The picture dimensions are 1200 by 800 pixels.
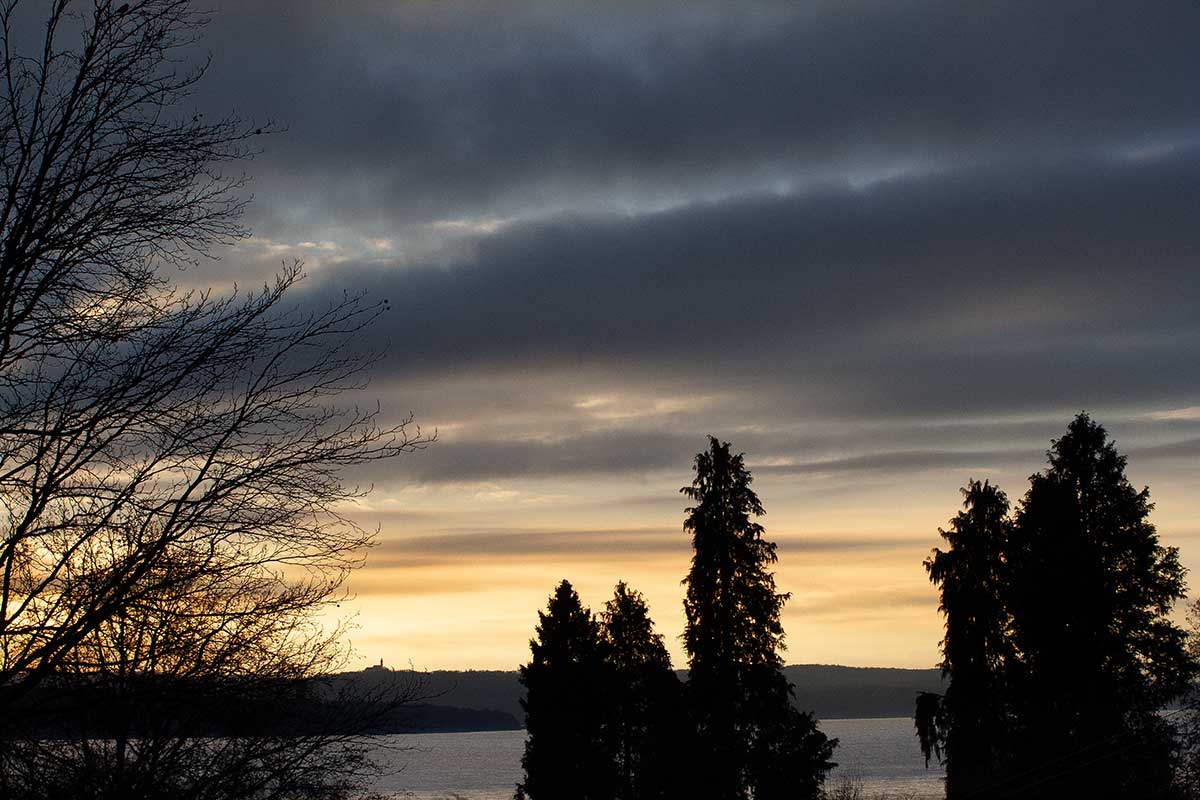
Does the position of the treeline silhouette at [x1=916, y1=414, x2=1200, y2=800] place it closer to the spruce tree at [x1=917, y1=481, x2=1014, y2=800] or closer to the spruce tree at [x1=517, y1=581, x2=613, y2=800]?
the spruce tree at [x1=917, y1=481, x2=1014, y2=800]

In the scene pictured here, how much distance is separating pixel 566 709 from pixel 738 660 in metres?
9.92

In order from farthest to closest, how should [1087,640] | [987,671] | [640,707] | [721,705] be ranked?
[640,707] → [987,671] → [721,705] → [1087,640]

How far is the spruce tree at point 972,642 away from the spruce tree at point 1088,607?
13.7ft

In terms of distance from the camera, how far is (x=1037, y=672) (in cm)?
3606

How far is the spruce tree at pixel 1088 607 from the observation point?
114 feet

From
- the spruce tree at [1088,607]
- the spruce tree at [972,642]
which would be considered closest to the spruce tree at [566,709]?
the spruce tree at [972,642]

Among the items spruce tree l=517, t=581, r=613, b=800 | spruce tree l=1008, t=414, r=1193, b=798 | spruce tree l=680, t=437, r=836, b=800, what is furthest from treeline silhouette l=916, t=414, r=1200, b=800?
spruce tree l=517, t=581, r=613, b=800

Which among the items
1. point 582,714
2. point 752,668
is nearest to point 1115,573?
point 752,668

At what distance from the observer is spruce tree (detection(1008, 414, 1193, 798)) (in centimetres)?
3462

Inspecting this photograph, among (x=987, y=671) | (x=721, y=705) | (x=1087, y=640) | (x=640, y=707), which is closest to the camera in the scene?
(x=1087, y=640)

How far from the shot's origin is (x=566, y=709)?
1809 inches

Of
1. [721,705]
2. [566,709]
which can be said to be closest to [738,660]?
[721,705]

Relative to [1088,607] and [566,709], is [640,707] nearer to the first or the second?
[566,709]

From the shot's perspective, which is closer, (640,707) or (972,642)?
(972,642)
